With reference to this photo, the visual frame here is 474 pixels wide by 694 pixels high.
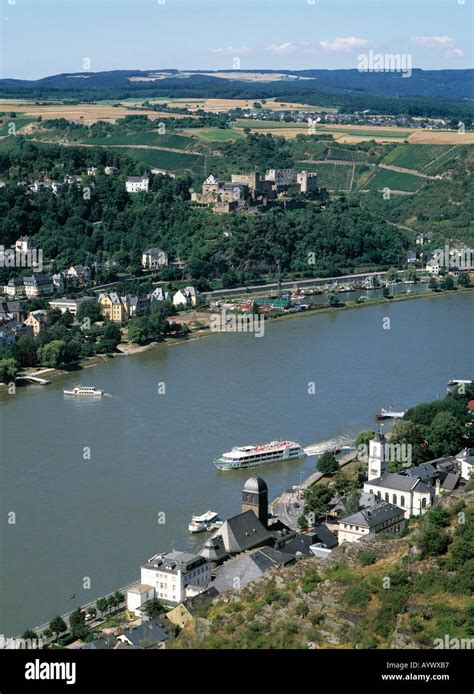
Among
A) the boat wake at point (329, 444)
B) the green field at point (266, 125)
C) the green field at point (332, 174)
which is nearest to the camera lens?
the boat wake at point (329, 444)

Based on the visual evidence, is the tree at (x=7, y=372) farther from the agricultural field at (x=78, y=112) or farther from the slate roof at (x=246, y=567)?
the agricultural field at (x=78, y=112)

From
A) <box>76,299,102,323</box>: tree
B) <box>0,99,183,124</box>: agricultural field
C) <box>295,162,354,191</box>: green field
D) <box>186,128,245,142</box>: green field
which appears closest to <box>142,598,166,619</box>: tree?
<box>76,299,102,323</box>: tree

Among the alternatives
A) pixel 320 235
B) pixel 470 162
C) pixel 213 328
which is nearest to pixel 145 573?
pixel 213 328

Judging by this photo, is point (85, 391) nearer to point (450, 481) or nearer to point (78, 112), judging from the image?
point (450, 481)

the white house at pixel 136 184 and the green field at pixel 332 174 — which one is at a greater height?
the white house at pixel 136 184

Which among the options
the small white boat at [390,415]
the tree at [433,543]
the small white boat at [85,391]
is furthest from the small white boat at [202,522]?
the small white boat at [85,391]
